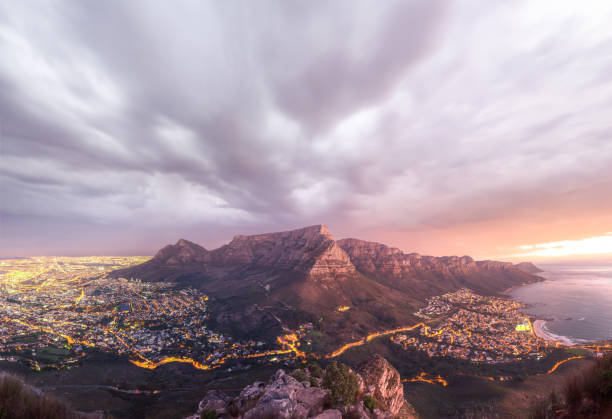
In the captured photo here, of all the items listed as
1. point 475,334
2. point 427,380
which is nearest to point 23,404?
point 427,380

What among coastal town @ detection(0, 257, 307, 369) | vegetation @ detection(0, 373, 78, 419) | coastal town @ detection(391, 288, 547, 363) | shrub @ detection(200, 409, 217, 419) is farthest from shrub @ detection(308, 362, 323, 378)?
coastal town @ detection(391, 288, 547, 363)

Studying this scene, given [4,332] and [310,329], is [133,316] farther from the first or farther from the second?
[310,329]

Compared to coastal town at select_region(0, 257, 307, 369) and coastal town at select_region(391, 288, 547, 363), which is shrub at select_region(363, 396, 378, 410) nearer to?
coastal town at select_region(0, 257, 307, 369)

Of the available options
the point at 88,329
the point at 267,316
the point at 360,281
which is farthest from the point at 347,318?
the point at 88,329

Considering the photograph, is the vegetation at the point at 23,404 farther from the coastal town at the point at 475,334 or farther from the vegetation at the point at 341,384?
the coastal town at the point at 475,334

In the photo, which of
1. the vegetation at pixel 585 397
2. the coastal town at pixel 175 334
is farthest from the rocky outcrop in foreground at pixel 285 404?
the coastal town at pixel 175 334

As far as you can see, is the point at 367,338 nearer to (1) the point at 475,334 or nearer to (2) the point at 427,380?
(2) the point at 427,380
